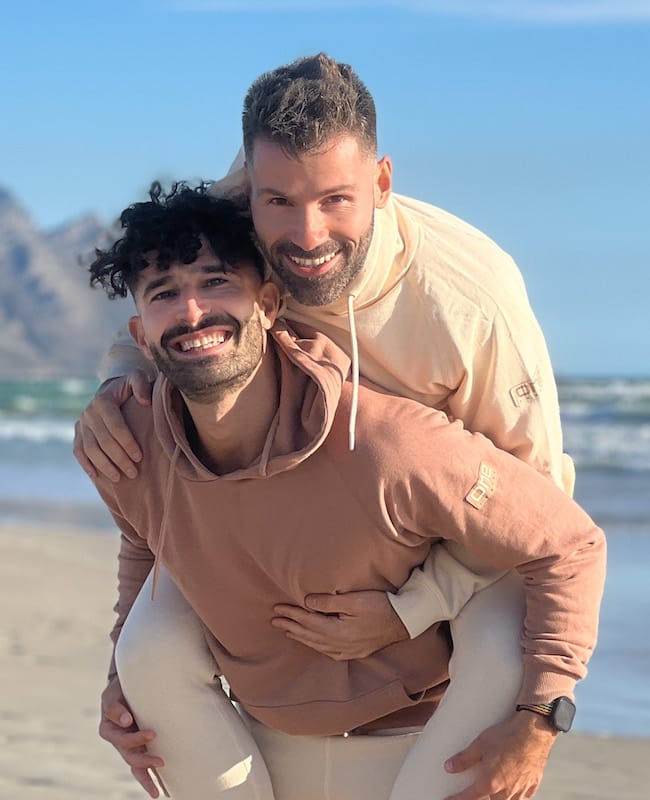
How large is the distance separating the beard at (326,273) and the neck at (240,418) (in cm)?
22

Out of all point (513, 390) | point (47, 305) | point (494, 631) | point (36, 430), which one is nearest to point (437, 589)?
point (494, 631)

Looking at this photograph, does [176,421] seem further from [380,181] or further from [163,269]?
[380,181]

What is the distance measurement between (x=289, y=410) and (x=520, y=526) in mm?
578

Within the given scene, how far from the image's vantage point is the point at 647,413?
2431 cm

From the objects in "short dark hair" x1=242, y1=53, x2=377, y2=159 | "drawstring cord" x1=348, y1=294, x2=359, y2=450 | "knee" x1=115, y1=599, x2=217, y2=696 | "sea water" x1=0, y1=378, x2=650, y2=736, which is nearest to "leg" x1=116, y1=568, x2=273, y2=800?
"knee" x1=115, y1=599, x2=217, y2=696

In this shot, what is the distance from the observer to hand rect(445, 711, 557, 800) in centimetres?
295

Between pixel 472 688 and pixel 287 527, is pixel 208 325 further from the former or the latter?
pixel 472 688

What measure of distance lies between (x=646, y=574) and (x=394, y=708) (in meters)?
5.88

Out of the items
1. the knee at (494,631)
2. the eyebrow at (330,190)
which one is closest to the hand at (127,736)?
the knee at (494,631)

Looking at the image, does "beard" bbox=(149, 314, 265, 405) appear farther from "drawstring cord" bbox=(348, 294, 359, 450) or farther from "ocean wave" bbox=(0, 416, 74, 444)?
"ocean wave" bbox=(0, 416, 74, 444)

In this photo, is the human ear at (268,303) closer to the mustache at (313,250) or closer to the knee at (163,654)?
the mustache at (313,250)

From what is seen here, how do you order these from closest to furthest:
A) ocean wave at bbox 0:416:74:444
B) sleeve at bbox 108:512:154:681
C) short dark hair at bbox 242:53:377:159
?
1. short dark hair at bbox 242:53:377:159
2. sleeve at bbox 108:512:154:681
3. ocean wave at bbox 0:416:74:444

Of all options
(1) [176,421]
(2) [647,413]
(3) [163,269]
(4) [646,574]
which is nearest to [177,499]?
(1) [176,421]

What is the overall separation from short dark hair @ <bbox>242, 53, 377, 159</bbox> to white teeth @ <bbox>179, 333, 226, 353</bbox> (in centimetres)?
41
